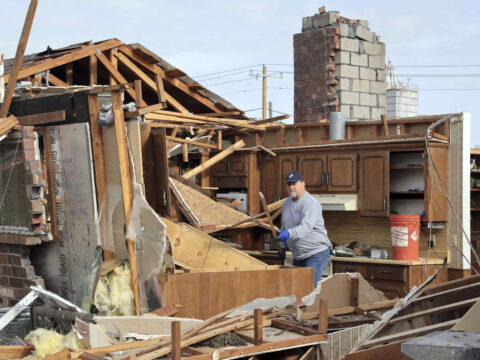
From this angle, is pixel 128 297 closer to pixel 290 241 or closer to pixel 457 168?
pixel 290 241

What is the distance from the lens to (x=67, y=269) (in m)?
7.10

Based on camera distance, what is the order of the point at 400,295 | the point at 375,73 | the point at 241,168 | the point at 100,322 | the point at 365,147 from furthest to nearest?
the point at 375,73, the point at 241,168, the point at 365,147, the point at 400,295, the point at 100,322

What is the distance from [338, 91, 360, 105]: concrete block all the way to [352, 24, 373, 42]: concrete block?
1.01 meters

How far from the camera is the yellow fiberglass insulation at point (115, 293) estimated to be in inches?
253

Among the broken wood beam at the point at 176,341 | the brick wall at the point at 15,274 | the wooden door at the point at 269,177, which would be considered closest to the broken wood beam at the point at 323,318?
the broken wood beam at the point at 176,341

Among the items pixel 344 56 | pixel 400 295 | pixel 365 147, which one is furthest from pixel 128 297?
pixel 344 56

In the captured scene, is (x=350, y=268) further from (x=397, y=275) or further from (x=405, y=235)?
(x=405, y=235)

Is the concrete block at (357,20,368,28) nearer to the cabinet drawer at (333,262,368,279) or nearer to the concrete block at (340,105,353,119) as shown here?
the concrete block at (340,105,353,119)

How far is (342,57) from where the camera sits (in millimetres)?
11961

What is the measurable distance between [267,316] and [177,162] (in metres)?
5.68

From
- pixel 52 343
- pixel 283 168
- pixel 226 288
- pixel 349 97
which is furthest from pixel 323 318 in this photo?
pixel 349 97

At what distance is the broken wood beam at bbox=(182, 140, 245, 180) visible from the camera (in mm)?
10828

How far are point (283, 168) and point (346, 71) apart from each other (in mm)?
2257

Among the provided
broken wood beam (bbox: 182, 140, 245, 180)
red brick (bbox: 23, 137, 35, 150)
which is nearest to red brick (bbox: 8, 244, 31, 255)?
red brick (bbox: 23, 137, 35, 150)
